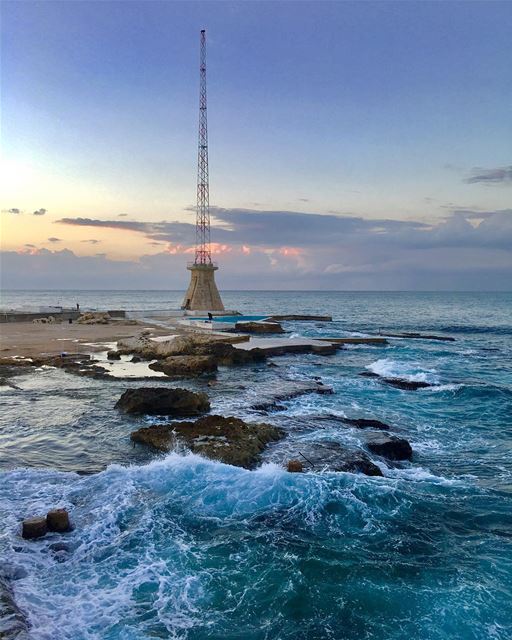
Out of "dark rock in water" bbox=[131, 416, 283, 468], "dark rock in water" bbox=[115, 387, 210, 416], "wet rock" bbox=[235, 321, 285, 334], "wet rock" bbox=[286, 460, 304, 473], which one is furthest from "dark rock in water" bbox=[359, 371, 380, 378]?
"wet rock" bbox=[235, 321, 285, 334]

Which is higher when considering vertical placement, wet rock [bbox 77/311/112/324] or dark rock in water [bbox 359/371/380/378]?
wet rock [bbox 77/311/112/324]

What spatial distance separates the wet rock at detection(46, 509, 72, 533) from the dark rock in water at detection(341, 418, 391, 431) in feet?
32.0

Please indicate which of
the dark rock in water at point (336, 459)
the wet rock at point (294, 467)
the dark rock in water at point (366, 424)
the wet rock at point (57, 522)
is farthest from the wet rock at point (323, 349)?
the wet rock at point (57, 522)

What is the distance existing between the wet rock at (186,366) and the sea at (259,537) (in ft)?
26.3

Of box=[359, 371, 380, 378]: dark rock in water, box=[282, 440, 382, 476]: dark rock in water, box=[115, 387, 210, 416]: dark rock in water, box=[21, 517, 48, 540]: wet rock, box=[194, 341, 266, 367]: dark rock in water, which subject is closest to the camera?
box=[21, 517, 48, 540]: wet rock

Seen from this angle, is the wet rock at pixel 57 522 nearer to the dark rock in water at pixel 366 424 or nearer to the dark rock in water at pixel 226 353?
the dark rock in water at pixel 366 424

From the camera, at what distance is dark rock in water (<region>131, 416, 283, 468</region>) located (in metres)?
12.4

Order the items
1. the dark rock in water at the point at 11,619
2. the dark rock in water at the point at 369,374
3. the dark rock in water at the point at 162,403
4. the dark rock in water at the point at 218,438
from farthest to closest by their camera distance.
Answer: the dark rock in water at the point at 369,374
the dark rock in water at the point at 162,403
the dark rock in water at the point at 218,438
the dark rock in water at the point at 11,619

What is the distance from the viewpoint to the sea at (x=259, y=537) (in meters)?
6.87

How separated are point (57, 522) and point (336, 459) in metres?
6.62

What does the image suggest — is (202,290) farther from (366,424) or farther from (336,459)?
(336,459)

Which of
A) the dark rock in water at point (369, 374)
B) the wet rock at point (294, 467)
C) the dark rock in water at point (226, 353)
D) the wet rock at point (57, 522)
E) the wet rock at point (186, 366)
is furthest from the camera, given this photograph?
the dark rock in water at point (226, 353)

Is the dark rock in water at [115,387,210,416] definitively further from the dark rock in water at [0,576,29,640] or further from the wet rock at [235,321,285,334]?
the wet rock at [235,321,285,334]

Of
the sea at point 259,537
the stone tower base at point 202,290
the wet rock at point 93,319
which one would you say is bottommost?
the sea at point 259,537
